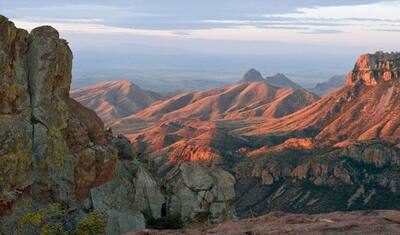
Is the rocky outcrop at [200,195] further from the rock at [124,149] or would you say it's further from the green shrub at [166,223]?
the rock at [124,149]

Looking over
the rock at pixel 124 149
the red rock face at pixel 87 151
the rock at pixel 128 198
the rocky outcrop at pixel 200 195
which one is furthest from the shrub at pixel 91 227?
the rock at pixel 124 149

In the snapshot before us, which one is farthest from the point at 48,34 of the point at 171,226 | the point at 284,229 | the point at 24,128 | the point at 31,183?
the point at 284,229

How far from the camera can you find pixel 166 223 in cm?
6688

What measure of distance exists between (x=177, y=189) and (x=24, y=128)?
82.4ft

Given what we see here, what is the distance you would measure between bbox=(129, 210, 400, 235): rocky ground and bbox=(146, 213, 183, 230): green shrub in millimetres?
21996

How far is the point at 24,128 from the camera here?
181 ft

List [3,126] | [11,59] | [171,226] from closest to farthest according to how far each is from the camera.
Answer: [3,126] < [11,59] < [171,226]

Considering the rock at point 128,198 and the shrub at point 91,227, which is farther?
the rock at point 128,198

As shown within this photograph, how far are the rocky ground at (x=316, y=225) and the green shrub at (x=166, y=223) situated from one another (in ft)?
72.2

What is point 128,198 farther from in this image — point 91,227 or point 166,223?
point 91,227

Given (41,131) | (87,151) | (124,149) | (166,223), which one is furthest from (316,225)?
(124,149)

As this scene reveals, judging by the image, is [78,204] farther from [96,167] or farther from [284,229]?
[284,229]

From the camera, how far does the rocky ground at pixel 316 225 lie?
3891 cm

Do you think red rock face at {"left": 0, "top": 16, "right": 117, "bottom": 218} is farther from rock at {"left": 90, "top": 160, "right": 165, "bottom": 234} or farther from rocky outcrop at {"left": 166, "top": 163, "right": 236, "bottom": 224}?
rocky outcrop at {"left": 166, "top": 163, "right": 236, "bottom": 224}
